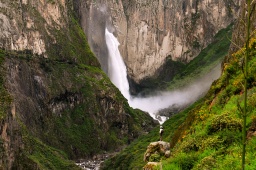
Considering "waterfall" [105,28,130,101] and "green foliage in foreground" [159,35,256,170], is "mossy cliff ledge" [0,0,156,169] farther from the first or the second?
"green foliage in foreground" [159,35,256,170]

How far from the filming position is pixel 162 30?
159m

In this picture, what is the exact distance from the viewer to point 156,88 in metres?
153

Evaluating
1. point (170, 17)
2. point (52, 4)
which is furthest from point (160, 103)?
point (52, 4)

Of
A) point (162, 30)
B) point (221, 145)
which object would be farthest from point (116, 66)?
point (221, 145)

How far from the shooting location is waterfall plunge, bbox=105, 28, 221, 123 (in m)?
131

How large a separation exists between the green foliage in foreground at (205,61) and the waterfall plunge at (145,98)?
513cm

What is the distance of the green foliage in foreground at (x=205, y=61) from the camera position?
5591 inches

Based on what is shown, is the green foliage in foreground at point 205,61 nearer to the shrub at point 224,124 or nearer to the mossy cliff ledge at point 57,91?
the mossy cliff ledge at point 57,91

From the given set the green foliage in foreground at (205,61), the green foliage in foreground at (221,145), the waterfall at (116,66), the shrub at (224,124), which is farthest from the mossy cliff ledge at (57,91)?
the shrub at (224,124)

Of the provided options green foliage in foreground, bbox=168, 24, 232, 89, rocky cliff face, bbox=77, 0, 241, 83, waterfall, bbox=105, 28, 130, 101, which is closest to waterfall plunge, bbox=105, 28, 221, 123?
waterfall, bbox=105, 28, 130, 101

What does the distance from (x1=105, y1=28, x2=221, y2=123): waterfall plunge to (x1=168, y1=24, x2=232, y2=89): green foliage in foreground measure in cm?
513

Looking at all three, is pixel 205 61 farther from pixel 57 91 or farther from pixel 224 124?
pixel 224 124

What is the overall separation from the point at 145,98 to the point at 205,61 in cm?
2338

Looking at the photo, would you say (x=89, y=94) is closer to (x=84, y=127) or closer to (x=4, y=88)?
(x=84, y=127)
